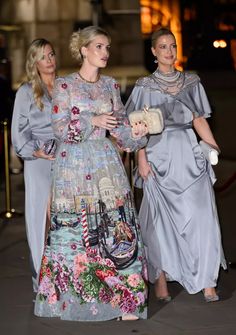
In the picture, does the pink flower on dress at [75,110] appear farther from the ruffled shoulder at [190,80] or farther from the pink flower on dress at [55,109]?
the ruffled shoulder at [190,80]

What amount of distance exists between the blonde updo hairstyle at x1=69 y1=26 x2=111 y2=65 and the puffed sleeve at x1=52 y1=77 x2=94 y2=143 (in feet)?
0.82

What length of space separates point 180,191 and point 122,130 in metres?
0.85

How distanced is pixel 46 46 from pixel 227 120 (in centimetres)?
487

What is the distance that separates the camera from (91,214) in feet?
22.7

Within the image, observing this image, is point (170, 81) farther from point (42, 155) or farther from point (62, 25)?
point (62, 25)

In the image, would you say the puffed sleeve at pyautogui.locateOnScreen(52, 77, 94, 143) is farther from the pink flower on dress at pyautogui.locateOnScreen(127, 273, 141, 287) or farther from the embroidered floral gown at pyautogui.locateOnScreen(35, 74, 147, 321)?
the pink flower on dress at pyautogui.locateOnScreen(127, 273, 141, 287)

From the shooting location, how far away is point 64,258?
6.96 m

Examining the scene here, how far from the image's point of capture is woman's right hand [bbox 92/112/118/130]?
22.2 feet

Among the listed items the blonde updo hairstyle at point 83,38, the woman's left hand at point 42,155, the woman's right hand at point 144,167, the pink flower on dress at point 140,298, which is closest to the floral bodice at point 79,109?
the blonde updo hairstyle at point 83,38

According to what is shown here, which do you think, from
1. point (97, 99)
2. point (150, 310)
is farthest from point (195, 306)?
point (97, 99)

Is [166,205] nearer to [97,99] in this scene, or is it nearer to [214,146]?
[214,146]

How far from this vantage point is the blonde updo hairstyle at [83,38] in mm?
7020

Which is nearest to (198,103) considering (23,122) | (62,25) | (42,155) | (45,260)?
(42,155)

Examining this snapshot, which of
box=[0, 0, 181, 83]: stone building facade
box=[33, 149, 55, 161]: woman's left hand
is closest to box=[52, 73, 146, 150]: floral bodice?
box=[33, 149, 55, 161]: woman's left hand
